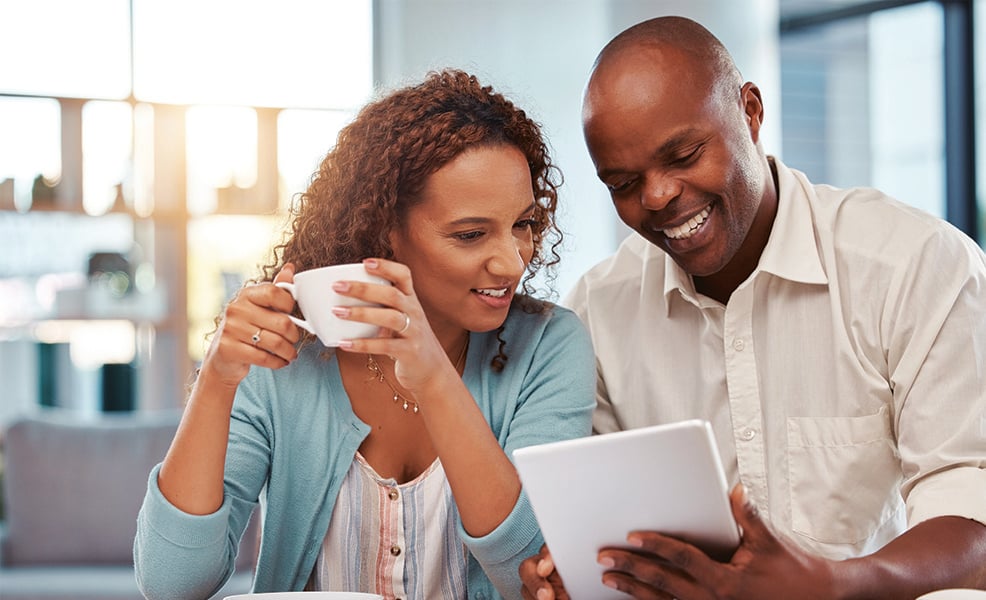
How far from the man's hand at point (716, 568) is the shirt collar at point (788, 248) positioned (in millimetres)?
681

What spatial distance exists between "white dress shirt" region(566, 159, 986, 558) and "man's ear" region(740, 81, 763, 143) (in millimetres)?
101

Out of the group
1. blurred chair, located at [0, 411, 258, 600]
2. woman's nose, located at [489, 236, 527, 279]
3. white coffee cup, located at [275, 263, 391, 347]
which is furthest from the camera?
blurred chair, located at [0, 411, 258, 600]

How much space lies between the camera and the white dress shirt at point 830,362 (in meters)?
1.50

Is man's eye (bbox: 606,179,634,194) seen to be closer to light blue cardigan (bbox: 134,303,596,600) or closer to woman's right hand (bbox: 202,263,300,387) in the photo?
light blue cardigan (bbox: 134,303,596,600)

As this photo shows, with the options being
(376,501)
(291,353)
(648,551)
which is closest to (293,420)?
(376,501)

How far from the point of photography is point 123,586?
10.7ft

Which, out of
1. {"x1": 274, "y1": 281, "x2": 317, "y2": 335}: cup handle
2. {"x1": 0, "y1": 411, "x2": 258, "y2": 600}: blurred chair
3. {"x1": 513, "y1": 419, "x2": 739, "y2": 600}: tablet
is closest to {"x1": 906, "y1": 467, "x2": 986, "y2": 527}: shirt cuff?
{"x1": 513, "y1": 419, "x2": 739, "y2": 600}: tablet

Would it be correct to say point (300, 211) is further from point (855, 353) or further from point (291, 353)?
point (855, 353)

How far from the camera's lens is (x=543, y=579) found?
46.8 inches

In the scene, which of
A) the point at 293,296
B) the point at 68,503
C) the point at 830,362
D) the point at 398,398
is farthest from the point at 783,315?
the point at 68,503

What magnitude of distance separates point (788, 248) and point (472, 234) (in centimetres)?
53

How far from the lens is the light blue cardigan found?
4.29ft

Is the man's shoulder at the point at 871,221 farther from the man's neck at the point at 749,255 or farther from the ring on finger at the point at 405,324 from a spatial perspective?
the ring on finger at the point at 405,324

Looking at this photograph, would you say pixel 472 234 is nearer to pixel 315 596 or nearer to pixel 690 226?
pixel 690 226
